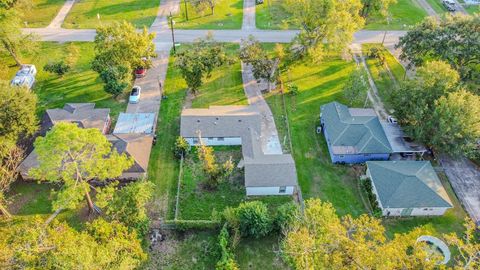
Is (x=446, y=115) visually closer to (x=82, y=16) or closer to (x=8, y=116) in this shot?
(x=8, y=116)

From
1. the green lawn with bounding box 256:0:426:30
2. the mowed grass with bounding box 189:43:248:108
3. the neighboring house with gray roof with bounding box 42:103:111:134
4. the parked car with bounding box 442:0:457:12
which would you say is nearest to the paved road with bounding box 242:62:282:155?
the mowed grass with bounding box 189:43:248:108

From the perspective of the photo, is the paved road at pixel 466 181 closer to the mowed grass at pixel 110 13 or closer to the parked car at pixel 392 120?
the parked car at pixel 392 120

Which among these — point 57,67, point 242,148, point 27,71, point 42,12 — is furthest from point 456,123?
point 42,12

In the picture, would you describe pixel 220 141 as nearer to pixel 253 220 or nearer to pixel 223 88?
pixel 223 88

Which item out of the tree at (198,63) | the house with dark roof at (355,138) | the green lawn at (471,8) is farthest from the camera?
the green lawn at (471,8)

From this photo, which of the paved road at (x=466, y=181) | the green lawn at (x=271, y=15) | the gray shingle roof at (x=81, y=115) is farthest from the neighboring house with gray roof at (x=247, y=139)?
the green lawn at (x=271, y=15)

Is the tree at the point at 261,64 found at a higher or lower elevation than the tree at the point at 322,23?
lower
